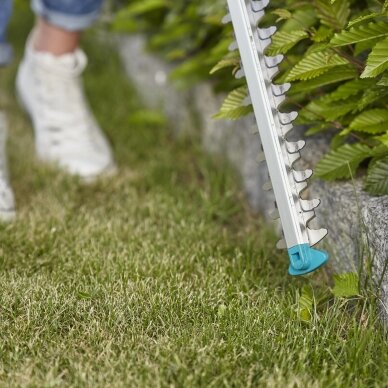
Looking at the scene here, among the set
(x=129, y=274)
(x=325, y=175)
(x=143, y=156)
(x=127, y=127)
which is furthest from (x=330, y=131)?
(x=127, y=127)

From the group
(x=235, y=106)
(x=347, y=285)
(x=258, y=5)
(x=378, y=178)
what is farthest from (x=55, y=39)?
(x=347, y=285)

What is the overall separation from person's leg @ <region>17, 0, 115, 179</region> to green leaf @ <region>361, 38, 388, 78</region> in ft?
4.07

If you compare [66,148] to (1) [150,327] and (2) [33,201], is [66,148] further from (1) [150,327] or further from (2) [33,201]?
(1) [150,327]

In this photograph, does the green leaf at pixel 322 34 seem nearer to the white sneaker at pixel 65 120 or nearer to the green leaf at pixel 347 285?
the green leaf at pixel 347 285

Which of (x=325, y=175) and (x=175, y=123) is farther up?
(x=325, y=175)

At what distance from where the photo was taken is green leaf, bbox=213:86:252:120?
1925 mm

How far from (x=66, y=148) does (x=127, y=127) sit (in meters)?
0.45

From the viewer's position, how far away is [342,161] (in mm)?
1915

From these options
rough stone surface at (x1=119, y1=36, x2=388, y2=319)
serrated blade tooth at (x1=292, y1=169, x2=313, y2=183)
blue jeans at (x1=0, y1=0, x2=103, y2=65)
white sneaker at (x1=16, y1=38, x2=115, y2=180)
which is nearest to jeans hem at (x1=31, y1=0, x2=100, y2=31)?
blue jeans at (x1=0, y1=0, x2=103, y2=65)

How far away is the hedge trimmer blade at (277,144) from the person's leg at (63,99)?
1042 mm

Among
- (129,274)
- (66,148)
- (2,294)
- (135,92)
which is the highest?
(2,294)

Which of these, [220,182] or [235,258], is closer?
[235,258]

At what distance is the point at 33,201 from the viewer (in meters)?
2.40

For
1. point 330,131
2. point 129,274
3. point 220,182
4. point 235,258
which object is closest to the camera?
point 129,274
